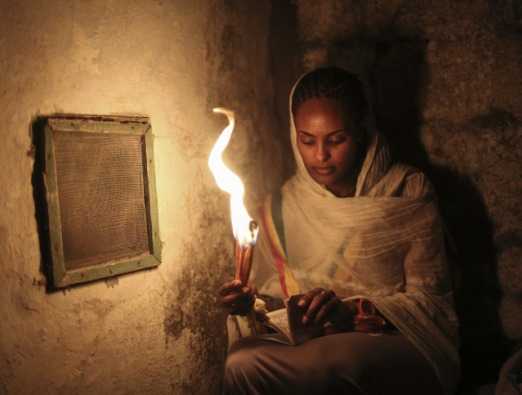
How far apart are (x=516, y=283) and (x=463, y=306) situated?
263 millimetres

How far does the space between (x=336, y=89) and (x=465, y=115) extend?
0.72 m

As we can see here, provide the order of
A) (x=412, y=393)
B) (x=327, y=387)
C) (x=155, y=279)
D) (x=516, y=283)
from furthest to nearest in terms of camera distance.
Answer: (x=516, y=283) < (x=155, y=279) < (x=412, y=393) < (x=327, y=387)

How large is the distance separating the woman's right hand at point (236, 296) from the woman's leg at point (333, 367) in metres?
0.17

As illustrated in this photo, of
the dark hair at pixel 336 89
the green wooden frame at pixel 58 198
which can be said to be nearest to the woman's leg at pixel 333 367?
the green wooden frame at pixel 58 198

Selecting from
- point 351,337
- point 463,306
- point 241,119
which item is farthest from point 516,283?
point 241,119

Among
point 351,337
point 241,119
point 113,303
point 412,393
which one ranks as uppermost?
point 241,119

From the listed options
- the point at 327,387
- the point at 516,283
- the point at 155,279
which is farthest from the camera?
the point at 516,283

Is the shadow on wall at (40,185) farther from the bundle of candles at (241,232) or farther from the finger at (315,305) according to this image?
the finger at (315,305)

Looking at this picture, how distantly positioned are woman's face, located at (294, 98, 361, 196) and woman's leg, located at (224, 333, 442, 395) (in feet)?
2.18

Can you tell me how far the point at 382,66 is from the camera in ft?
8.12

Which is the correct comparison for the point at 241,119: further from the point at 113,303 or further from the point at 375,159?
the point at 113,303

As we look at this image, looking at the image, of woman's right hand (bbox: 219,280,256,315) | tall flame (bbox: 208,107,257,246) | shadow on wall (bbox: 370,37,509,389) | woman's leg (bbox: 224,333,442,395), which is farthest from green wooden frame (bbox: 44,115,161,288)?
shadow on wall (bbox: 370,37,509,389)

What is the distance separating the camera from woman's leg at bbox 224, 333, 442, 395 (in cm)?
164

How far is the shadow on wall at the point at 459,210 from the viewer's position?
7.48 ft
